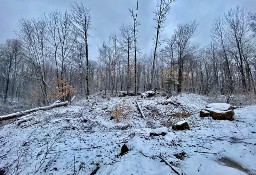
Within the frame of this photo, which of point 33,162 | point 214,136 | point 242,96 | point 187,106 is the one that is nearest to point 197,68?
point 242,96

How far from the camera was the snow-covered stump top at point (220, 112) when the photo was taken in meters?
10.2

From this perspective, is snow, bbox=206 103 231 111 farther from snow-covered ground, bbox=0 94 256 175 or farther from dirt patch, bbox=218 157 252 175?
dirt patch, bbox=218 157 252 175

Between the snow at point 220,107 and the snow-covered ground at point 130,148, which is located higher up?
the snow at point 220,107

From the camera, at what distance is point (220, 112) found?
409 inches

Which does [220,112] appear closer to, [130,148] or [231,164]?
[231,164]

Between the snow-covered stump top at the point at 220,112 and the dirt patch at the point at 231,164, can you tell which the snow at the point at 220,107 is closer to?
the snow-covered stump top at the point at 220,112

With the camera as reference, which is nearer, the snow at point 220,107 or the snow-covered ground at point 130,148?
the snow-covered ground at point 130,148

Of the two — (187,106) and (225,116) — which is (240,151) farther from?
(187,106)

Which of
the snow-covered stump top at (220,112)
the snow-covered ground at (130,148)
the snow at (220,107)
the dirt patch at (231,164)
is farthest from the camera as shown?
the snow at (220,107)

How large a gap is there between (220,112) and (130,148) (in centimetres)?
592

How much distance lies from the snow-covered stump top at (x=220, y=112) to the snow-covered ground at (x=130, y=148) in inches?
15.8

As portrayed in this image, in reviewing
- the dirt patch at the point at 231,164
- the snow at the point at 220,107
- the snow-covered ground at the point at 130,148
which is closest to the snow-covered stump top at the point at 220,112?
the snow at the point at 220,107

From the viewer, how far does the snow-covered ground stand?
228 inches

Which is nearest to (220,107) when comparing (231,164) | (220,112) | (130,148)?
(220,112)
